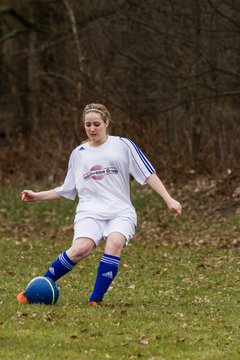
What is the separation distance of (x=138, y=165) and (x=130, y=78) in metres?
15.1

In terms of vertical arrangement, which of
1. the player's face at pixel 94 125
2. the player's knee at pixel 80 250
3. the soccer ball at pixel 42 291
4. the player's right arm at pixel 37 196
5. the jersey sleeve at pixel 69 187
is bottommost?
the soccer ball at pixel 42 291

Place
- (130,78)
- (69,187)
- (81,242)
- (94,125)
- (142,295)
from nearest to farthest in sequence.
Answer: (81,242) → (94,125) → (69,187) → (142,295) → (130,78)

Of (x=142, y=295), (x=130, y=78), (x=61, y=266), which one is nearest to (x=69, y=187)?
(x=61, y=266)

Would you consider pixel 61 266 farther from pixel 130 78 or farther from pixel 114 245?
pixel 130 78

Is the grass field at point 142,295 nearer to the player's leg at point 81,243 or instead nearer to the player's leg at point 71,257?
the player's leg at point 71,257

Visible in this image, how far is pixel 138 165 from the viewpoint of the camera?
948 cm

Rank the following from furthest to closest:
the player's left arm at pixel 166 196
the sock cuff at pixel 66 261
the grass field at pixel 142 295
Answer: the sock cuff at pixel 66 261 < the player's left arm at pixel 166 196 < the grass field at pixel 142 295

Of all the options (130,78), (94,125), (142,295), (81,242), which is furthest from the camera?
(130,78)

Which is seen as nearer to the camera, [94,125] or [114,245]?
[114,245]

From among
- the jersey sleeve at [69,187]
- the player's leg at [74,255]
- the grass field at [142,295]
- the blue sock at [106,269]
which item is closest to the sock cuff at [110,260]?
the blue sock at [106,269]

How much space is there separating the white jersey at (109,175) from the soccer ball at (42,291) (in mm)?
777

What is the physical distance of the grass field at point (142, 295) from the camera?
7.39m

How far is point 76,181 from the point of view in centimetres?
966

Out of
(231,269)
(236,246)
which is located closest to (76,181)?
(231,269)
